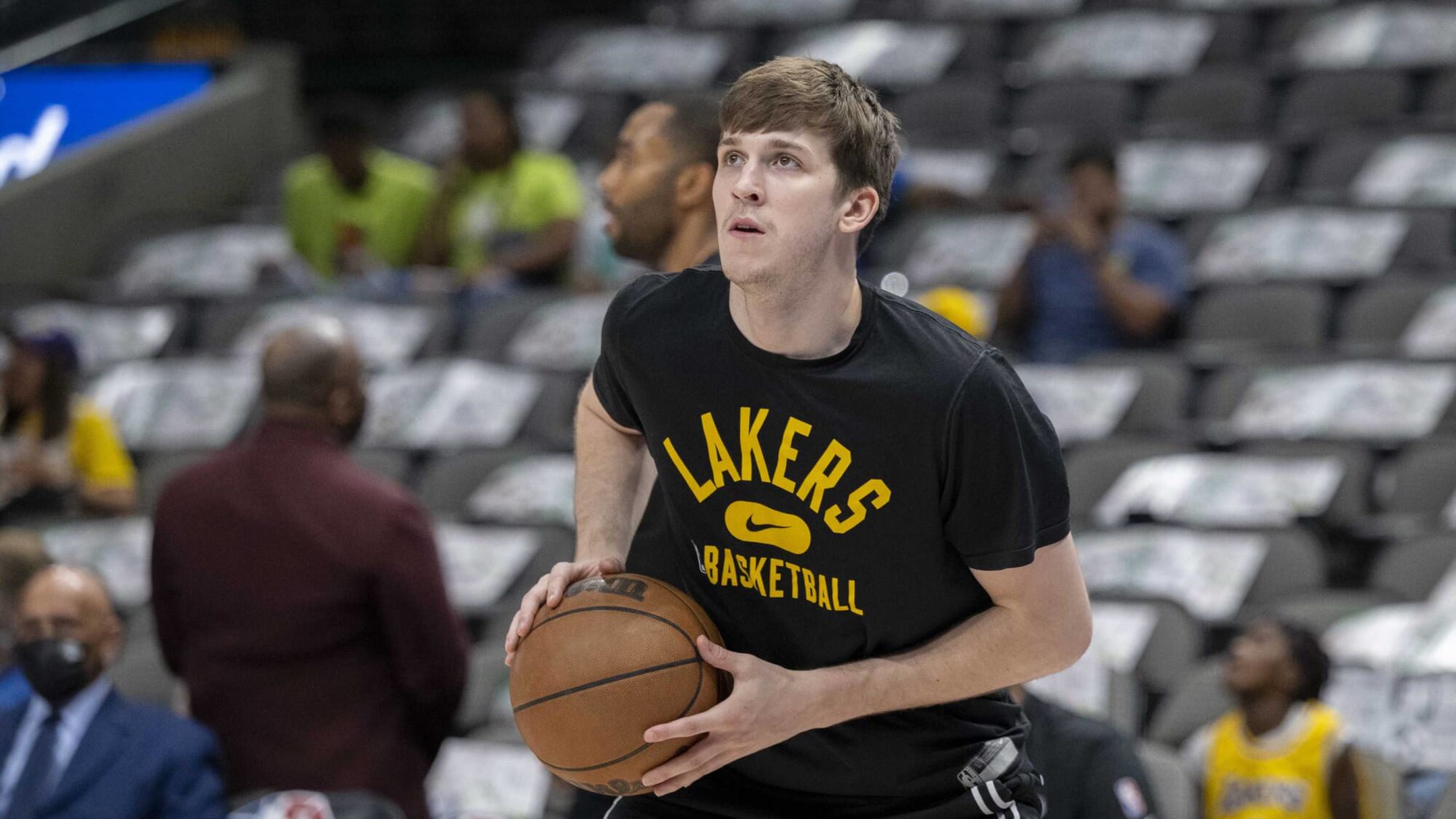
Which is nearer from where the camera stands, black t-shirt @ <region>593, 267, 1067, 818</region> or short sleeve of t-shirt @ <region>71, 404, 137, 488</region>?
black t-shirt @ <region>593, 267, 1067, 818</region>

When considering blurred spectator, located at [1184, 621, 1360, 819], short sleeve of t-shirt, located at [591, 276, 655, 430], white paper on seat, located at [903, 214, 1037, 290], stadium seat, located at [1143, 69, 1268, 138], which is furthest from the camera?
stadium seat, located at [1143, 69, 1268, 138]

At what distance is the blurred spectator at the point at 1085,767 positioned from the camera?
3736mm

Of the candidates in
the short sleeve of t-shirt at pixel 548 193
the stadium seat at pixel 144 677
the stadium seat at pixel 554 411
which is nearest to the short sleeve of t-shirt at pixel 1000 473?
the stadium seat at pixel 144 677

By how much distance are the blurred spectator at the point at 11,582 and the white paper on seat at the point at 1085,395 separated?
10.9ft

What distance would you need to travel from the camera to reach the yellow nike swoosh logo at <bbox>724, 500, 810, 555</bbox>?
236 centimetres

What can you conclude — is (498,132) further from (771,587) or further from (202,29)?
(771,587)

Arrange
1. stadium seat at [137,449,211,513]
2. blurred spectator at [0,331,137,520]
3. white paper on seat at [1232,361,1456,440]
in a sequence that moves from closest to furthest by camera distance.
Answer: white paper on seat at [1232,361,1456,440] → blurred spectator at [0,331,137,520] → stadium seat at [137,449,211,513]

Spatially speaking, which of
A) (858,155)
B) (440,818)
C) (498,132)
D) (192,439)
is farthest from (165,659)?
(498,132)

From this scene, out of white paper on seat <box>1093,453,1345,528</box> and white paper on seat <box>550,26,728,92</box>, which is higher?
white paper on seat <box>550,26,728,92</box>

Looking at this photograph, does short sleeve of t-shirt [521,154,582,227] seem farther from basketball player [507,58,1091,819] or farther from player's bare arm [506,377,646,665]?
basketball player [507,58,1091,819]

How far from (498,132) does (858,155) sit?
5.88 meters

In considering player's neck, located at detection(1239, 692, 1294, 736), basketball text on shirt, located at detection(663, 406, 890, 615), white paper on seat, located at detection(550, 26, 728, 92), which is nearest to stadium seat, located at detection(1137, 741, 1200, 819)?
player's neck, located at detection(1239, 692, 1294, 736)

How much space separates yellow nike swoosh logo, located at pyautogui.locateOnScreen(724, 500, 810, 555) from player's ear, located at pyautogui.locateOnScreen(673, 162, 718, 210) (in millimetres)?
941

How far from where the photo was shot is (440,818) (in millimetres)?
4590
